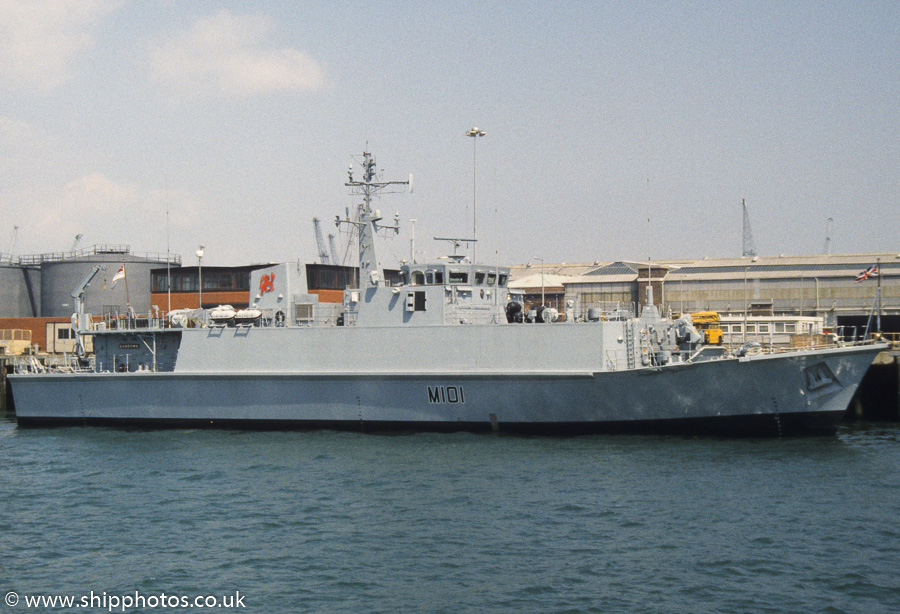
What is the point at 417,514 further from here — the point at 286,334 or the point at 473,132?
the point at 473,132

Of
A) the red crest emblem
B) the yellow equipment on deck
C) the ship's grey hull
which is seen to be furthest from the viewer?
the yellow equipment on deck

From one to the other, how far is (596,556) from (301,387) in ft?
38.8

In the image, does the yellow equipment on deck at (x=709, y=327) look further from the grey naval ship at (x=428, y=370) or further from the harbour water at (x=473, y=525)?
the harbour water at (x=473, y=525)

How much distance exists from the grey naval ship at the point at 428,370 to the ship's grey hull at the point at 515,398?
0.11ft

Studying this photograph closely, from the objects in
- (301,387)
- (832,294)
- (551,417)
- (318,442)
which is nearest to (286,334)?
(301,387)

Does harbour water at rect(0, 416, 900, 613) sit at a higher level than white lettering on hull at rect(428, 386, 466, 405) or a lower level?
lower

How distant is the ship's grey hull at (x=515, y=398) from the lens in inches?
722

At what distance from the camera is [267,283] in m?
23.4

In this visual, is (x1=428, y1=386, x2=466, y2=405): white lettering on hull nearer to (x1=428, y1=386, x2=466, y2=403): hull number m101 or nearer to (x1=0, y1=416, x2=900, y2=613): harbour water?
(x1=428, y1=386, x2=466, y2=403): hull number m101

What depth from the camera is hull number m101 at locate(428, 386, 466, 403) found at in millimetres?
19966

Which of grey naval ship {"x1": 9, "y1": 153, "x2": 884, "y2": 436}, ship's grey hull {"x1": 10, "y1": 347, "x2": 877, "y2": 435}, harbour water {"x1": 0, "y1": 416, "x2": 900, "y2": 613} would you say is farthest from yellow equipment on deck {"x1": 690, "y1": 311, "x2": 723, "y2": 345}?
harbour water {"x1": 0, "y1": 416, "x2": 900, "y2": 613}

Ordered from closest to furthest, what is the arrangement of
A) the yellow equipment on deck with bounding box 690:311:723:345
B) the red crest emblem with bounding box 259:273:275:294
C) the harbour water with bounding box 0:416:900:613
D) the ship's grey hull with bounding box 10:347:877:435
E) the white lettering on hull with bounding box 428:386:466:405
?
1. the harbour water with bounding box 0:416:900:613
2. the ship's grey hull with bounding box 10:347:877:435
3. the white lettering on hull with bounding box 428:386:466:405
4. the red crest emblem with bounding box 259:273:275:294
5. the yellow equipment on deck with bounding box 690:311:723:345

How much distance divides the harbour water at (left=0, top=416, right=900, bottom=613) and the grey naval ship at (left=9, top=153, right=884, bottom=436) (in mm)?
903

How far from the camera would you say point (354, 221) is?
23094 millimetres
